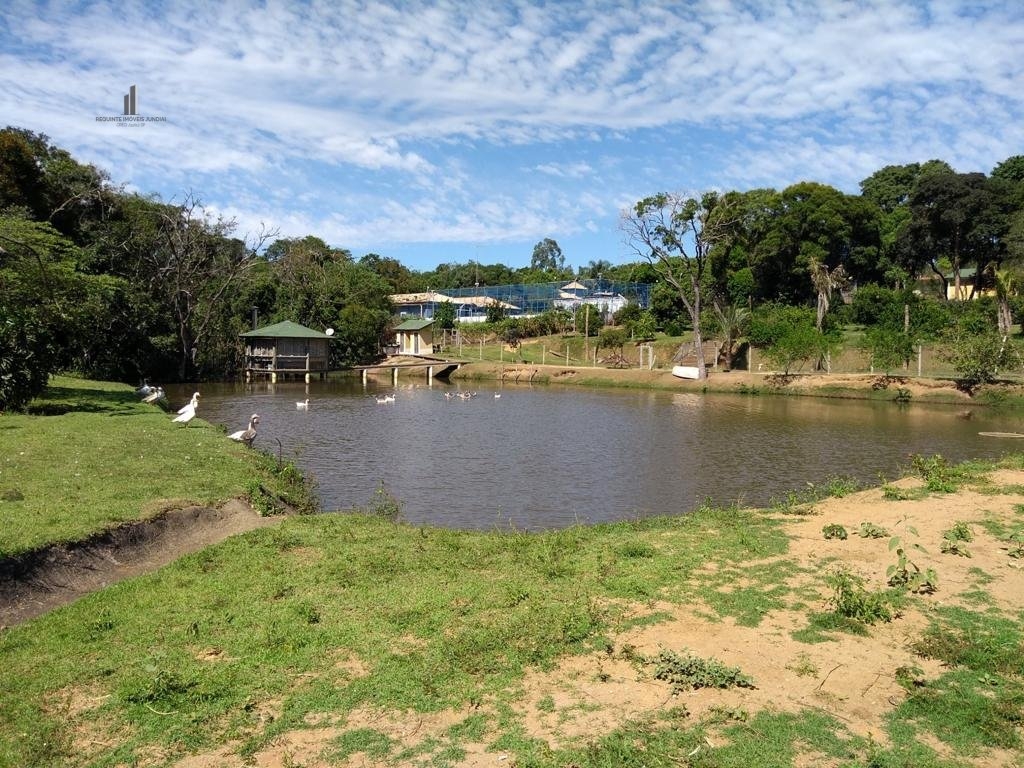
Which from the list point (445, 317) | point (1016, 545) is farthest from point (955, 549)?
point (445, 317)

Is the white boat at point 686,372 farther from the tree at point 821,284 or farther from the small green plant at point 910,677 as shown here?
the small green plant at point 910,677

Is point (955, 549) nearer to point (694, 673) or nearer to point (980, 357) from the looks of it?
point (694, 673)

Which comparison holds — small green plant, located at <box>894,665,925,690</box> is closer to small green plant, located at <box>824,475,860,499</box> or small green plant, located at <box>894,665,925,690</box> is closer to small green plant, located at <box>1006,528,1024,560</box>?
small green plant, located at <box>1006,528,1024,560</box>

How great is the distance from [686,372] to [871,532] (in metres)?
36.1

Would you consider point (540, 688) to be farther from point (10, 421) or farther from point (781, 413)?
point (781, 413)

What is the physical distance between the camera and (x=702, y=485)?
50.3 ft

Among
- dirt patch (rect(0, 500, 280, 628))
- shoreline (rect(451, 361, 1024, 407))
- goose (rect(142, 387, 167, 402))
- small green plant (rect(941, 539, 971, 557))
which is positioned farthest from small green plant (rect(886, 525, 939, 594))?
shoreline (rect(451, 361, 1024, 407))

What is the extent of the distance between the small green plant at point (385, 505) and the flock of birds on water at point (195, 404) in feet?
13.2

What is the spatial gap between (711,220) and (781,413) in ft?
62.6

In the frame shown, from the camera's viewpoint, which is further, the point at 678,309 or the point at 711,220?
the point at 678,309

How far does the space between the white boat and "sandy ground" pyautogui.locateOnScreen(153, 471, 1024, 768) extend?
3639 centimetres

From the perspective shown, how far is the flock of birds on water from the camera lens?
1672 cm

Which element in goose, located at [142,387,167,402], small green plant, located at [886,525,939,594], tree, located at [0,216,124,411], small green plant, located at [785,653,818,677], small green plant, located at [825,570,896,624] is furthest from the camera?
goose, located at [142,387,167,402]

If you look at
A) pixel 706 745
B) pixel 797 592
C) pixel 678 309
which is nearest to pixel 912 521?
pixel 797 592
